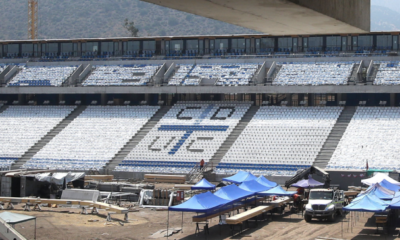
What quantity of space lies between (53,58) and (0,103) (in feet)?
25.9

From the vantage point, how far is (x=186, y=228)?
2781 cm

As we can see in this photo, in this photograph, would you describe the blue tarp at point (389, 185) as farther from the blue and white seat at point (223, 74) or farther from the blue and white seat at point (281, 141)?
the blue and white seat at point (223, 74)

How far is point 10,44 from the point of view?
230ft

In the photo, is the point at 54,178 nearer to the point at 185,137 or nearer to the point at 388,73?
the point at 185,137

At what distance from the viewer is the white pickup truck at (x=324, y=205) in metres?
28.7

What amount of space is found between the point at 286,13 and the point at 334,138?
127ft

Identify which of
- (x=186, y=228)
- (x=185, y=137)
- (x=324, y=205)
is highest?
(x=185, y=137)

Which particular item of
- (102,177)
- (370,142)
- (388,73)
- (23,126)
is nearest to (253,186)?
(102,177)

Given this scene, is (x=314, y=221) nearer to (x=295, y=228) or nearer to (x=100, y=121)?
(x=295, y=228)

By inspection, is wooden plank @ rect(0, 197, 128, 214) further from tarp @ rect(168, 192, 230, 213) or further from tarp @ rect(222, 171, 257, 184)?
tarp @ rect(222, 171, 257, 184)

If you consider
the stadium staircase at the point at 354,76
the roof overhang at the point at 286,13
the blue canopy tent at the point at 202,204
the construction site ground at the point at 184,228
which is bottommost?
the construction site ground at the point at 184,228

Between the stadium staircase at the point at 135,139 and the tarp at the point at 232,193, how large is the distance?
20.9m

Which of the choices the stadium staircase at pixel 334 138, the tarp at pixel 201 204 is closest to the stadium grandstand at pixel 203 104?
the stadium staircase at pixel 334 138

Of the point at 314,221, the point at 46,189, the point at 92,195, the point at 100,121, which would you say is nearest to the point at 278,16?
the point at 314,221
